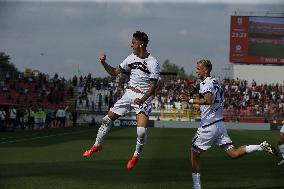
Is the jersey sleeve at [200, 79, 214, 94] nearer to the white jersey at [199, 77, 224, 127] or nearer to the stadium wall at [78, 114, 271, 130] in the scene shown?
the white jersey at [199, 77, 224, 127]

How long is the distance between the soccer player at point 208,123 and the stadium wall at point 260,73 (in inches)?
2134

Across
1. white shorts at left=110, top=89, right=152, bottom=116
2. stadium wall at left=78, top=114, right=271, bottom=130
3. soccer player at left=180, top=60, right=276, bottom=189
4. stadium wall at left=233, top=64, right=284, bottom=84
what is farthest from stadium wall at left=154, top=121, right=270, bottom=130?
soccer player at left=180, top=60, right=276, bottom=189

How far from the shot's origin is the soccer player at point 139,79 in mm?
10430

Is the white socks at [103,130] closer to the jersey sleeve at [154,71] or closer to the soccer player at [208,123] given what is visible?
the jersey sleeve at [154,71]

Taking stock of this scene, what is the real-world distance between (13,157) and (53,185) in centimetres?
631

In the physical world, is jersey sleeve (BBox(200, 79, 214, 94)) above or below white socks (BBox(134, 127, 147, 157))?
above

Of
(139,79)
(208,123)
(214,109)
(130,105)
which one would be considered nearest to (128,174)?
(130,105)

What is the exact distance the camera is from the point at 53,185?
998 cm

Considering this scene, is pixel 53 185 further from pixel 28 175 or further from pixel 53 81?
pixel 53 81

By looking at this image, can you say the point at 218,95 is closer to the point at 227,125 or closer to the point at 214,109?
the point at 214,109

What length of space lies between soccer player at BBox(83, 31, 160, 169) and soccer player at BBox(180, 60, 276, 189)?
3.48 ft

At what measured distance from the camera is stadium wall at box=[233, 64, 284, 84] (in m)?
63.8

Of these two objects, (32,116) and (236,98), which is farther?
(236,98)

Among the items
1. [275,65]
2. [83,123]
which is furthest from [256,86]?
[83,123]
